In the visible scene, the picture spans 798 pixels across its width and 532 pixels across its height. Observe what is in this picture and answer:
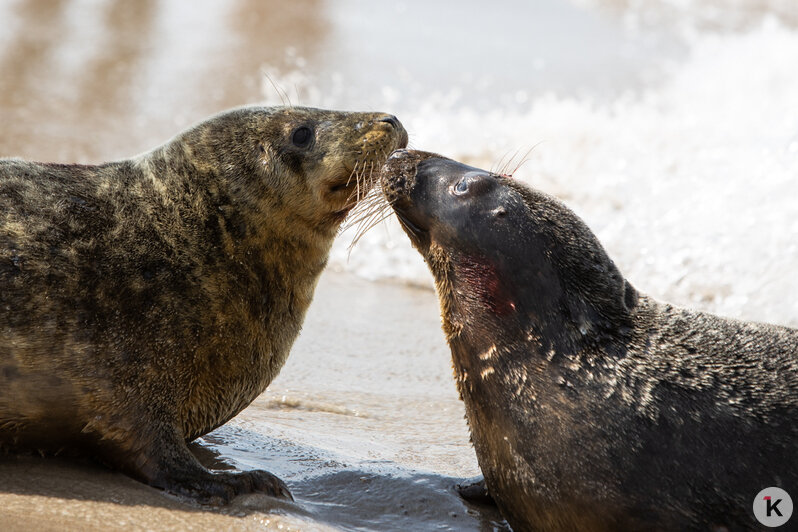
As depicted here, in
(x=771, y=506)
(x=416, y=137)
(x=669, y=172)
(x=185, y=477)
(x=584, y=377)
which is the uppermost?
(x=416, y=137)

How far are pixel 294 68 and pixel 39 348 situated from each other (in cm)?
949

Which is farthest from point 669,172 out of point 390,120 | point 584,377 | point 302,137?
point 584,377

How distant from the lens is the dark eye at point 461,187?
4383mm

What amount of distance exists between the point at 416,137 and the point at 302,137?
20.1 feet

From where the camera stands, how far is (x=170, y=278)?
4.15 meters

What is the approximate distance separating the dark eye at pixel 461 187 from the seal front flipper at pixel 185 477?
136 centimetres

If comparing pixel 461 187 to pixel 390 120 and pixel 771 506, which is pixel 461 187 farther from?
pixel 771 506

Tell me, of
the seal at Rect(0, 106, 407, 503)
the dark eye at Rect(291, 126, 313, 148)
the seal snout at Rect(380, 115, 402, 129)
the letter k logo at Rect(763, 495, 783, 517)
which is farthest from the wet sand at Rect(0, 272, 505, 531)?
the seal snout at Rect(380, 115, 402, 129)

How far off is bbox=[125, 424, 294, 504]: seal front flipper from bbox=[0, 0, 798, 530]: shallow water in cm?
16

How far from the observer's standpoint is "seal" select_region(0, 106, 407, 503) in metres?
3.88

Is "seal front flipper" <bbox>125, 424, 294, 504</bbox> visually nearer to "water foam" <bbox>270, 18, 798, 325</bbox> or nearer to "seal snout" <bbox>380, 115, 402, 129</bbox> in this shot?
"seal snout" <bbox>380, 115, 402, 129</bbox>

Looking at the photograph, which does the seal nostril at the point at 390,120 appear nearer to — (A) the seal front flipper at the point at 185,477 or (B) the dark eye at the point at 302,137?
(B) the dark eye at the point at 302,137

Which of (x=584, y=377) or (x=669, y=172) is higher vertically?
(x=669, y=172)

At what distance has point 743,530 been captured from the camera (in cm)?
355
